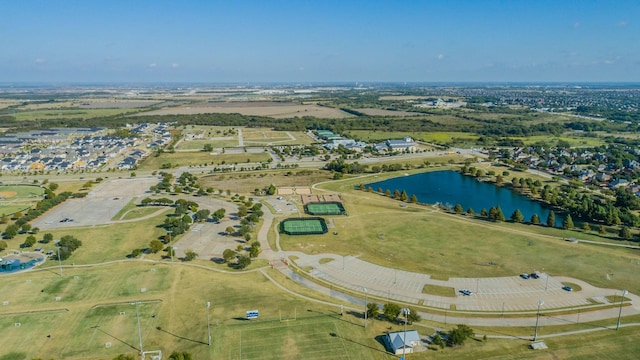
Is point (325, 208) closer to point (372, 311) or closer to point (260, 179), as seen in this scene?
point (260, 179)

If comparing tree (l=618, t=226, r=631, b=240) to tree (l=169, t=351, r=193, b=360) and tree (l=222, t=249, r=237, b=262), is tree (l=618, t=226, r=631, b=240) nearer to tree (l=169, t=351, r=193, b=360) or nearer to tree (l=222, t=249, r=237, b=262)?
tree (l=222, t=249, r=237, b=262)

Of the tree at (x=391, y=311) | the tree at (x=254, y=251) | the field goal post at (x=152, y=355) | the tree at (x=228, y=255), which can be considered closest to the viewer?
the field goal post at (x=152, y=355)

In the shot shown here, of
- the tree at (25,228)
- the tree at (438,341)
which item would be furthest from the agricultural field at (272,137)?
the tree at (438,341)

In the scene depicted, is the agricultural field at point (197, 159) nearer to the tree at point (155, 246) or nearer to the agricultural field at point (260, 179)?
the agricultural field at point (260, 179)

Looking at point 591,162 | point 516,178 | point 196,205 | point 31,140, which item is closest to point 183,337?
point 196,205

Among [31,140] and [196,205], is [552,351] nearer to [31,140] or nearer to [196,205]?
[196,205]

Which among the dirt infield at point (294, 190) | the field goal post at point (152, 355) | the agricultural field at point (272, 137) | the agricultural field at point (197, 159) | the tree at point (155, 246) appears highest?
the agricultural field at point (272, 137)

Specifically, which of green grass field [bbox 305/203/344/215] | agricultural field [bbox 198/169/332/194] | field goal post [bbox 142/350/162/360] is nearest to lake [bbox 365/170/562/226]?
agricultural field [bbox 198/169/332/194]
